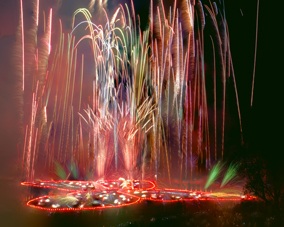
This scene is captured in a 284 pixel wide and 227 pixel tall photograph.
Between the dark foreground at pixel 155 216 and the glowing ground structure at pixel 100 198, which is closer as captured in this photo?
the dark foreground at pixel 155 216

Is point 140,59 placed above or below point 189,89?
above

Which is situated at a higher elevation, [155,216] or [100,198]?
[100,198]

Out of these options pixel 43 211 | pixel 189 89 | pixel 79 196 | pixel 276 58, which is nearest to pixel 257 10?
pixel 276 58

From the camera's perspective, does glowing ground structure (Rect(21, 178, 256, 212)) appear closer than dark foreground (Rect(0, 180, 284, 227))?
No

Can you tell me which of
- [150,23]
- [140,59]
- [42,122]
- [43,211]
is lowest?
[43,211]

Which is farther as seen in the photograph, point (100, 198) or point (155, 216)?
point (100, 198)

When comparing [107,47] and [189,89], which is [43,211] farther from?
[189,89]

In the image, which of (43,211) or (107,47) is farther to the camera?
(107,47)

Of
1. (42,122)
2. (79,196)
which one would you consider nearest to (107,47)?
(42,122)

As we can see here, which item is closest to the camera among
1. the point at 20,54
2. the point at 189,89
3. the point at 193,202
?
the point at 193,202

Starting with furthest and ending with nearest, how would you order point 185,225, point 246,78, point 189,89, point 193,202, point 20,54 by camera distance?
point 189,89
point 246,78
point 20,54
point 193,202
point 185,225
